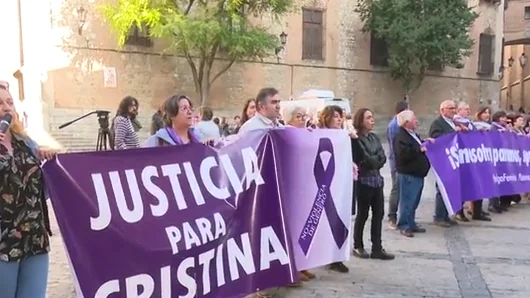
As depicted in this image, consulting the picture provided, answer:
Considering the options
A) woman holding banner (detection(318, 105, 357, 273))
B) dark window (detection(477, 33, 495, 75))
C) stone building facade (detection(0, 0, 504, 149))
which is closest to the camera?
woman holding banner (detection(318, 105, 357, 273))

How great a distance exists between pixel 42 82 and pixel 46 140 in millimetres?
1976

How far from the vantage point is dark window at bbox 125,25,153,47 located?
20.6 m

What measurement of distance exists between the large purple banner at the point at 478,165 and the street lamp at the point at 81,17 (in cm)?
1513

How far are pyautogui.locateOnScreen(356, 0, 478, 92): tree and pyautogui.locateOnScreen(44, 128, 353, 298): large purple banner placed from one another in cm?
2105

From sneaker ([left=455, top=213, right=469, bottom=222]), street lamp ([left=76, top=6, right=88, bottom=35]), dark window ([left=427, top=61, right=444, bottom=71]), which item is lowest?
sneaker ([left=455, top=213, right=469, bottom=222])

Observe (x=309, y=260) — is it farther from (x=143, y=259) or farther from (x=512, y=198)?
(x=512, y=198)

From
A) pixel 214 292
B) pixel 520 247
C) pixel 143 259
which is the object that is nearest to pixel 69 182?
pixel 143 259

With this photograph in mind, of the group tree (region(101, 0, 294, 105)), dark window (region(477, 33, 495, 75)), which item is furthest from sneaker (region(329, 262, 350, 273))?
dark window (region(477, 33, 495, 75))

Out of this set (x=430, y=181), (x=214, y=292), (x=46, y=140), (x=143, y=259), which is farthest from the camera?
(x=46, y=140)

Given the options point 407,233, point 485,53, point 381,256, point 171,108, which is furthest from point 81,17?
point 485,53

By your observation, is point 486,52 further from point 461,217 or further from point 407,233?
point 407,233

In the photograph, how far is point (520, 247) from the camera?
666cm

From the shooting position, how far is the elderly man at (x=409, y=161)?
6901 mm

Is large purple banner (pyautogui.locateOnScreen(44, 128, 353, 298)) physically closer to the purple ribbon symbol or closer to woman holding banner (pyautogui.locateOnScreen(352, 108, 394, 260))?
the purple ribbon symbol
